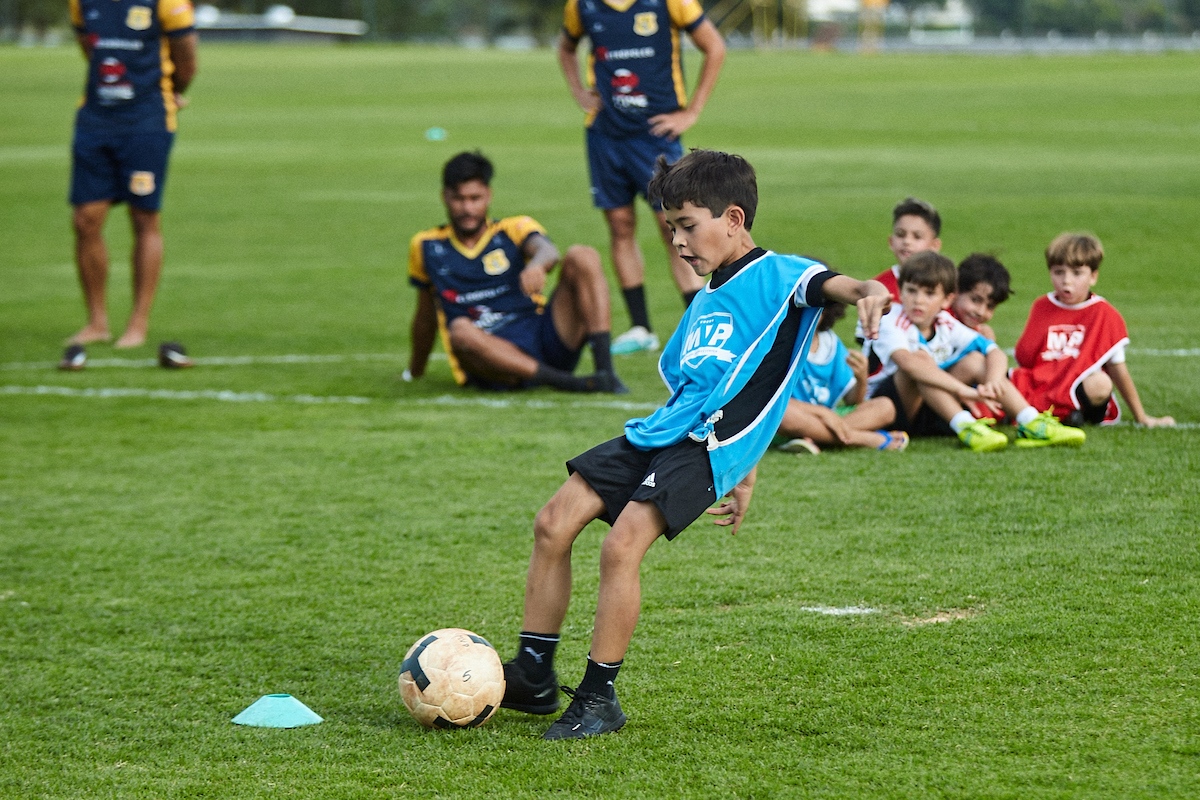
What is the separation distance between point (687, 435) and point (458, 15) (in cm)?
7333

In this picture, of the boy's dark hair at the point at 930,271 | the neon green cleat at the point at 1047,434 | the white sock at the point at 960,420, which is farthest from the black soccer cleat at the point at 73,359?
the neon green cleat at the point at 1047,434

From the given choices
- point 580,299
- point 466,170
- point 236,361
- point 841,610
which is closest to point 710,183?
point 841,610

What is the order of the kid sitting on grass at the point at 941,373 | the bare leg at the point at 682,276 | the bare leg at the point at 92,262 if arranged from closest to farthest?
the kid sitting on grass at the point at 941,373, the bare leg at the point at 682,276, the bare leg at the point at 92,262

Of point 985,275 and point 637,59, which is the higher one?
point 637,59

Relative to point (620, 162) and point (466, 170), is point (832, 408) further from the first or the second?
point (620, 162)

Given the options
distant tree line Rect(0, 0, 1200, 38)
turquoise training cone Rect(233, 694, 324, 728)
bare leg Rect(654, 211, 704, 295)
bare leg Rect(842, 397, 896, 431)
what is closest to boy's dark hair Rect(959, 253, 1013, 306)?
bare leg Rect(842, 397, 896, 431)

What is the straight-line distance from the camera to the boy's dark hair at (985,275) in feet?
23.2

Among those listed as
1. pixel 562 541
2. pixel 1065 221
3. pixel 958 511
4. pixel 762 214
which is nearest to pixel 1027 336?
pixel 958 511

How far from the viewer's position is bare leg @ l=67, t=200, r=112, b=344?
9.68m

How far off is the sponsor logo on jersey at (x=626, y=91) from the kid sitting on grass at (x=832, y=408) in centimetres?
288

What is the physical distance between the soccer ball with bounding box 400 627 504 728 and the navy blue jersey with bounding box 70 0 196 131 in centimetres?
672

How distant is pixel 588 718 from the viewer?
3.65 m

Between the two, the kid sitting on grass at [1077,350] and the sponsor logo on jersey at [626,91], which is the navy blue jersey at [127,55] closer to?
the sponsor logo on jersey at [626,91]

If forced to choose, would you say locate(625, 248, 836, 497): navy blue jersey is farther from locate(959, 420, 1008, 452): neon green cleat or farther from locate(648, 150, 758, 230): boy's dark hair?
locate(959, 420, 1008, 452): neon green cleat
